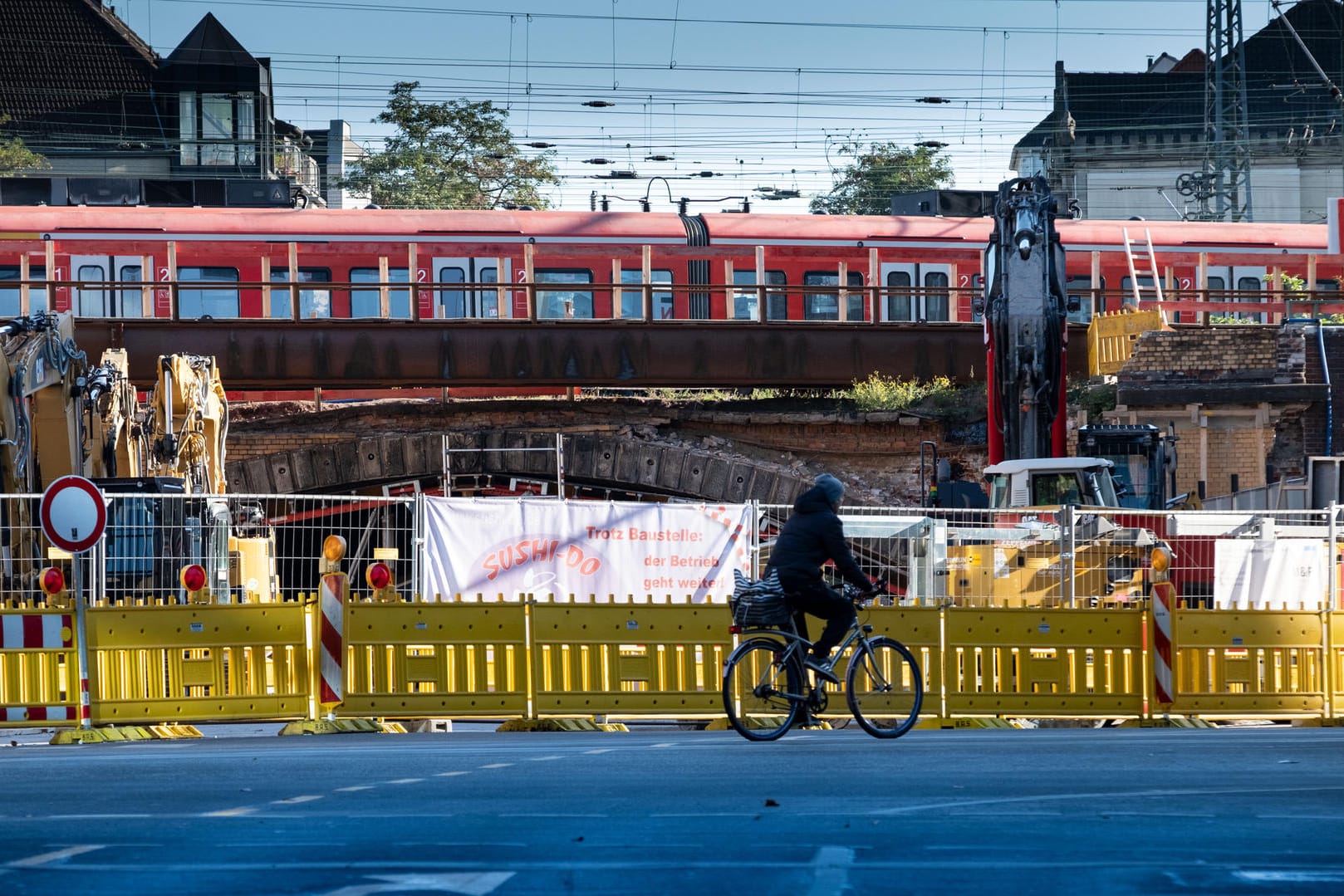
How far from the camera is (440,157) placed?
65.2 m

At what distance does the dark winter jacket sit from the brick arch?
70.9 ft

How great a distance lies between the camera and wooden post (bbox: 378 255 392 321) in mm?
32812

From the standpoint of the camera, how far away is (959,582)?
1892 centimetres

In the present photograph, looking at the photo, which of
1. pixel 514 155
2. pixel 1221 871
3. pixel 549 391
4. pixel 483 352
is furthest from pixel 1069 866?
pixel 514 155

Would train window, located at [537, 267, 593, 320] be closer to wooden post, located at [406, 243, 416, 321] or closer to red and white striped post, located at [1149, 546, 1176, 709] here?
wooden post, located at [406, 243, 416, 321]

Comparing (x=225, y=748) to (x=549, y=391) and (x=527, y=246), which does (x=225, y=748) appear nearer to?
(x=527, y=246)

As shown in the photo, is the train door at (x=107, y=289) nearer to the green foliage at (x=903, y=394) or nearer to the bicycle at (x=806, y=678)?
the green foliage at (x=903, y=394)

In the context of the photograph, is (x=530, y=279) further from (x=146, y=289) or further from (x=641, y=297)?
(x=146, y=289)

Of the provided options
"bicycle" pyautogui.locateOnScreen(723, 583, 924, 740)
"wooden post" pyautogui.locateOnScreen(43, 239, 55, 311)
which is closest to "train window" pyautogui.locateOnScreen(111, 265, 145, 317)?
"wooden post" pyautogui.locateOnScreen(43, 239, 55, 311)

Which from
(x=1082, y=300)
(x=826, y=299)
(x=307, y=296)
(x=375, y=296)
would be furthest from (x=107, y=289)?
(x=1082, y=300)

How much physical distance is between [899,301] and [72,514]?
24.2m

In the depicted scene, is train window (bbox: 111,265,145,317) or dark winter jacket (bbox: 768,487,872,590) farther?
train window (bbox: 111,265,145,317)

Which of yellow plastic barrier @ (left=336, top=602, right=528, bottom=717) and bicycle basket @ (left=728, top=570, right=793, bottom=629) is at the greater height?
bicycle basket @ (left=728, top=570, right=793, bottom=629)

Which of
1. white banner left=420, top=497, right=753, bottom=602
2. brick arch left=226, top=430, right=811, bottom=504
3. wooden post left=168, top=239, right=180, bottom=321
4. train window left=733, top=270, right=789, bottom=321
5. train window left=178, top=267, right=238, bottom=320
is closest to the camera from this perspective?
white banner left=420, top=497, right=753, bottom=602
